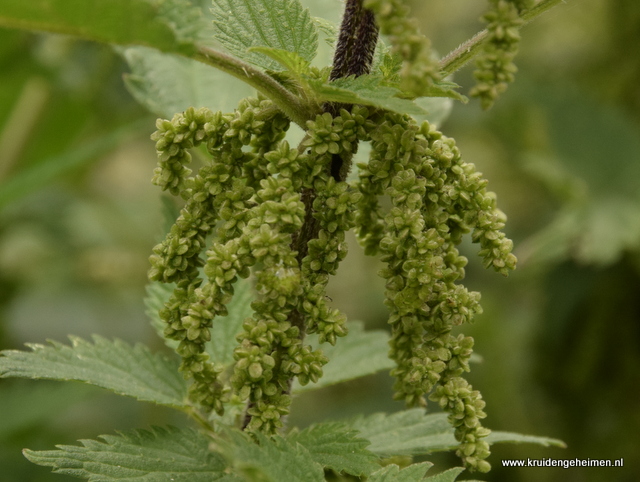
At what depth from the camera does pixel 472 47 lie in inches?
47.1

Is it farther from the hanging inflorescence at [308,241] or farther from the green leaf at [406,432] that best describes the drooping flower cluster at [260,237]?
the green leaf at [406,432]

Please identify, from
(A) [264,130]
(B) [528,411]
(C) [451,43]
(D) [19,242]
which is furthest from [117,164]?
(A) [264,130]

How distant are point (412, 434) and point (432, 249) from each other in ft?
1.74

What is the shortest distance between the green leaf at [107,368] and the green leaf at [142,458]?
0.07 meters

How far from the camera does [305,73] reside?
1.19 metres

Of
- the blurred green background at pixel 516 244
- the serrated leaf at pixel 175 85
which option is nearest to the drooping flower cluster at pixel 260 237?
the serrated leaf at pixel 175 85

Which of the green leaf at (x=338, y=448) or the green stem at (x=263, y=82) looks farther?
the green leaf at (x=338, y=448)

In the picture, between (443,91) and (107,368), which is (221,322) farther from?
(443,91)

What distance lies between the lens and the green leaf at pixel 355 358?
1639mm

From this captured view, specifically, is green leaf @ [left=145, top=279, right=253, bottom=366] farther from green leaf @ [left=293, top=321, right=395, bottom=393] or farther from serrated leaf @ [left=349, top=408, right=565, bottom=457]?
serrated leaf @ [left=349, top=408, right=565, bottom=457]

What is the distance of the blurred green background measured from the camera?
10.6ft

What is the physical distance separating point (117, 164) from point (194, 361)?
19.5ft

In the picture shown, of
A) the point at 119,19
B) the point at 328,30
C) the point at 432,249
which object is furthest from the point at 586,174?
the point at 119,19

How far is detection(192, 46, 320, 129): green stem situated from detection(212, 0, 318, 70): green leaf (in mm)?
86
